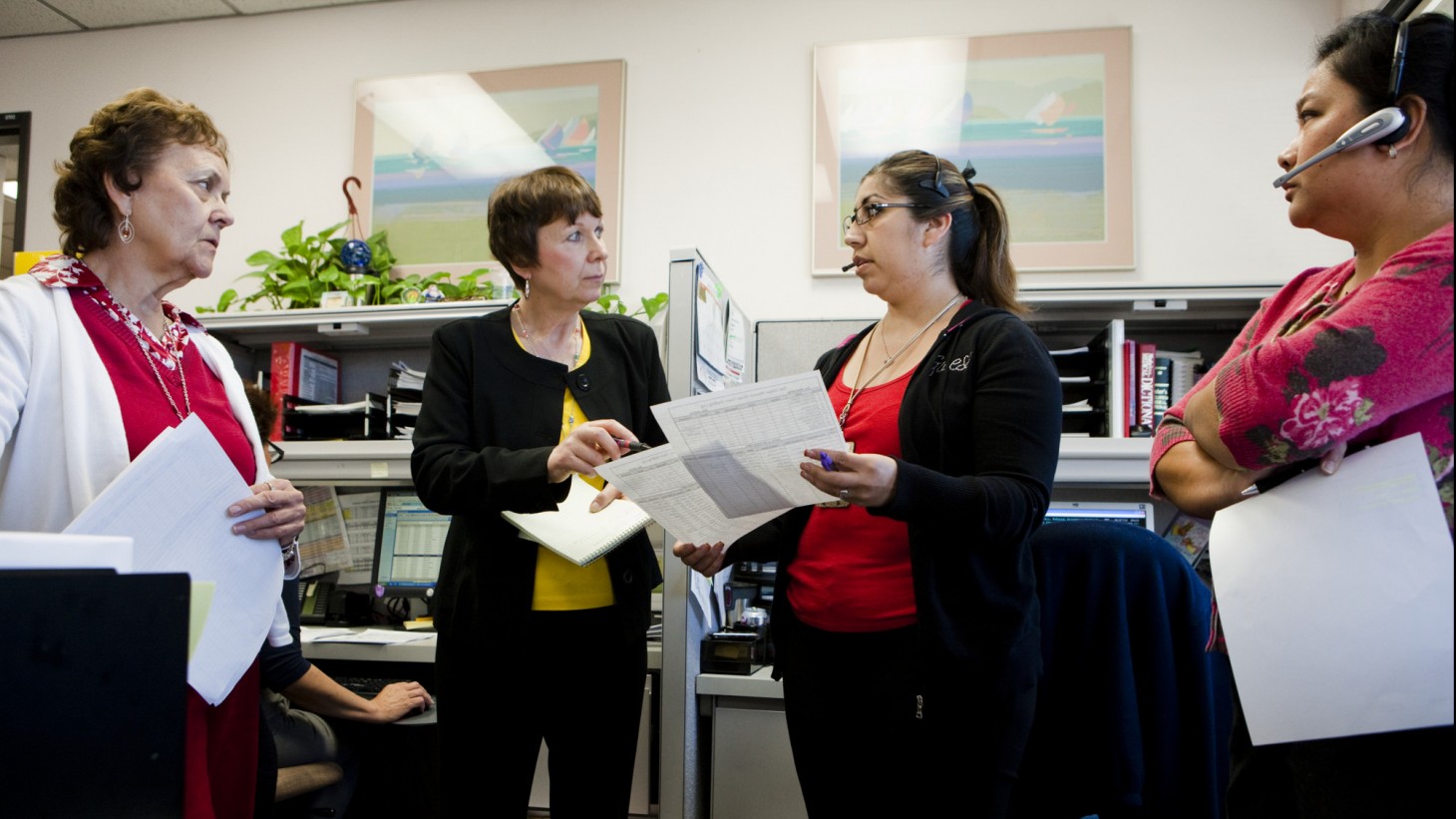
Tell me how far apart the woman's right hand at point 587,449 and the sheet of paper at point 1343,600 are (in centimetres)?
75

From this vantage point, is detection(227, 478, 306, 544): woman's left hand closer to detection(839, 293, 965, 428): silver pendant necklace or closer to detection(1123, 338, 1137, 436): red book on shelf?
detection(839, 293, 965, 428): silver pendant necklace

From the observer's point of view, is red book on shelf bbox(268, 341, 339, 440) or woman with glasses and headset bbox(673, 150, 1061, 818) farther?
red book on shelf bbox(268, 341, 339, 440)

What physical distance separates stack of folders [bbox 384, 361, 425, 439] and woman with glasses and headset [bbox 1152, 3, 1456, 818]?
82.6 inches

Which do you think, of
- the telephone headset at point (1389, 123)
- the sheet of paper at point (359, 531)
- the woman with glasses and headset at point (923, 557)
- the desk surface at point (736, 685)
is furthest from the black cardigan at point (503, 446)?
the sheet of paper at point (359, 531)

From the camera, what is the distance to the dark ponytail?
1389mm

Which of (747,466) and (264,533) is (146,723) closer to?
(264,533)

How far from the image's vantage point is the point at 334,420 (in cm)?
265

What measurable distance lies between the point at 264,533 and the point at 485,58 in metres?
2.43

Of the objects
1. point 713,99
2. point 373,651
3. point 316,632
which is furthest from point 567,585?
point 713,99

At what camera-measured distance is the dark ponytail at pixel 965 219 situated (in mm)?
1389

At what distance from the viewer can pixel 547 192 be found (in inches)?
62.6

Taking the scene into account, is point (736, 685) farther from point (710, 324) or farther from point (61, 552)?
point (61, 552)

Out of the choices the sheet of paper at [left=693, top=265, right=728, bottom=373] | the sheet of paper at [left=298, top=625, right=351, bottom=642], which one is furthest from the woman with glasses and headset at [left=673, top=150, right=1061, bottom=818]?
the sheet of paper at [left=298, top=625, right=351, bottom=642]

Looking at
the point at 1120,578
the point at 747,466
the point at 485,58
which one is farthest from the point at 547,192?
the point at 485,58
